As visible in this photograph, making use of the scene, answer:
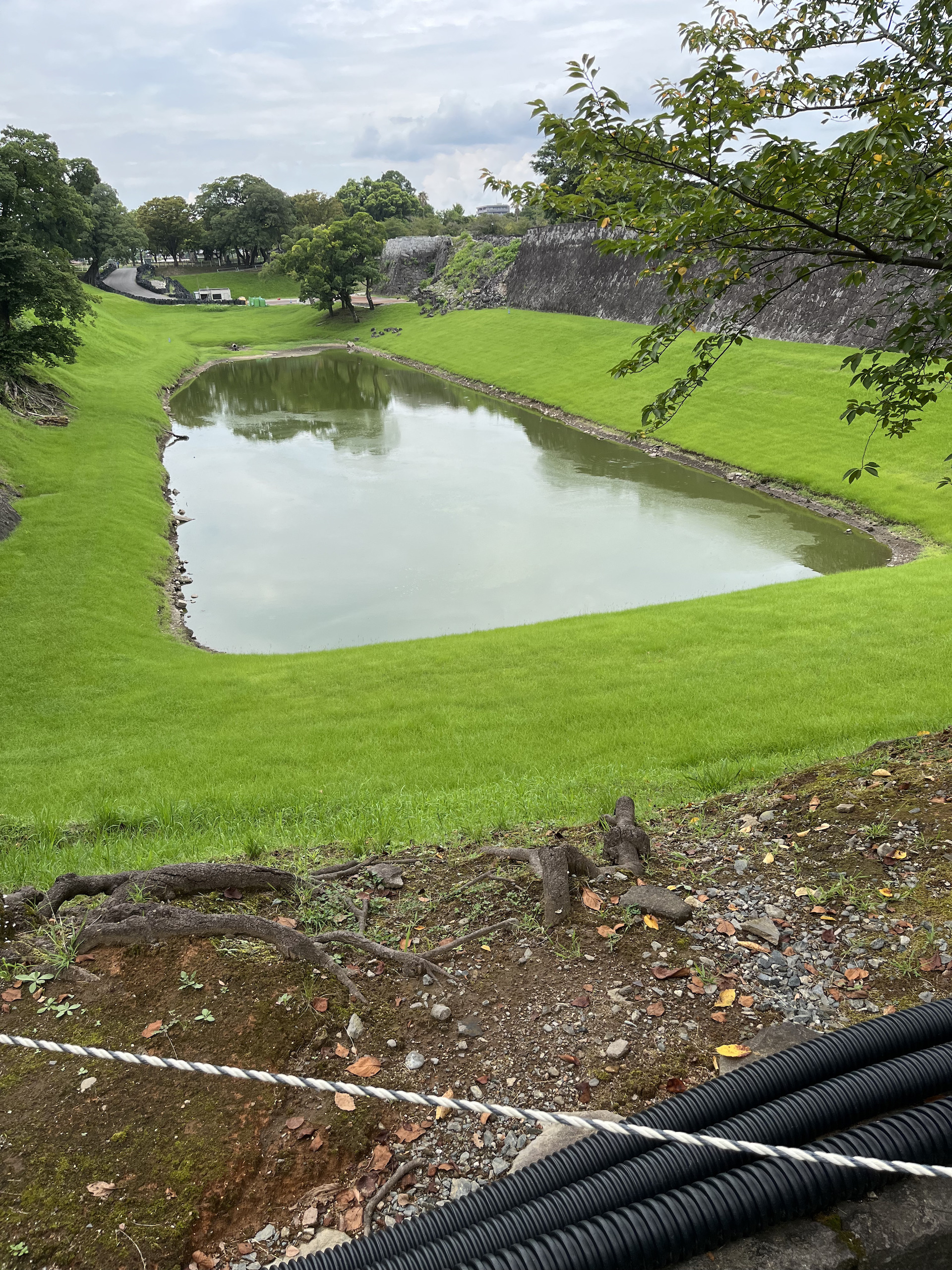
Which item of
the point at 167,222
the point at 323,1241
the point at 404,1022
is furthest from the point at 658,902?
the point at 167,222

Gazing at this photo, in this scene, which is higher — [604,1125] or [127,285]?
[127,285]

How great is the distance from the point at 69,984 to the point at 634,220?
208 inches

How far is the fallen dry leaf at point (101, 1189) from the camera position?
9.00 ft

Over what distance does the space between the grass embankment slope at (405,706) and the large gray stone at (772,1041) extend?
326cm

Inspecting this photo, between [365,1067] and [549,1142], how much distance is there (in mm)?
893

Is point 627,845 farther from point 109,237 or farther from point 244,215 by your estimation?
point 244,215

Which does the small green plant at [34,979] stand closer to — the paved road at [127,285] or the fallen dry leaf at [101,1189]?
the fallen dry leaf at [101,1189]

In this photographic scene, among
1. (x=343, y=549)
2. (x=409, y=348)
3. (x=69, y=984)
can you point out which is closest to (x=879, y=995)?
(x=69, y=984)

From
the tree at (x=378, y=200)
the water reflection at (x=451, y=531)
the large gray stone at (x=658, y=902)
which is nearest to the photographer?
the large gray stone at (x=658, y=902)

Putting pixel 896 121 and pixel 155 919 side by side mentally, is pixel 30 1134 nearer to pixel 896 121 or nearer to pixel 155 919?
pixel 155 919

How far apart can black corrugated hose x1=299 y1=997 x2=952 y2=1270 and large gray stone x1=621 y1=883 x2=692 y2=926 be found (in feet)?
4.95

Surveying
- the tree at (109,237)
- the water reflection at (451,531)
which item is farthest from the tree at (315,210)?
the water reflection at (451,531)

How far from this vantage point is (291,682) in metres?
12.2

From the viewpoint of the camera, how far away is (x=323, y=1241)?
2645 millimetres
